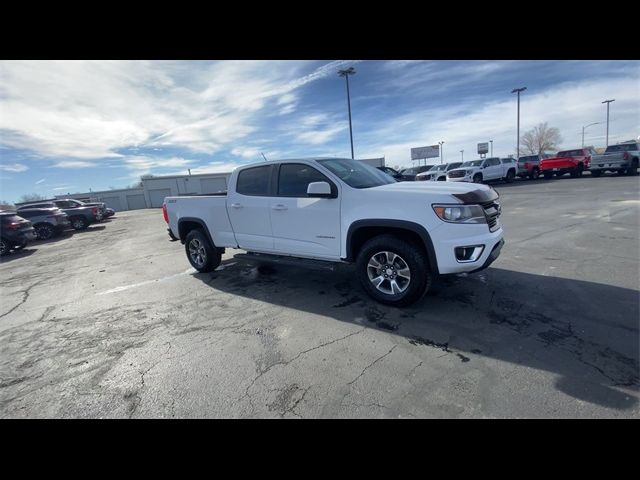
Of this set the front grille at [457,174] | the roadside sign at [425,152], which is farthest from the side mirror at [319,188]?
the roadside sign at [425,152]

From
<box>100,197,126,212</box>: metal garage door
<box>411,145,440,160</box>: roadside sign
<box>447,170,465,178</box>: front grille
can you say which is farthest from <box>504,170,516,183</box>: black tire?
<box>100,197,126,212</box>: metal garage door

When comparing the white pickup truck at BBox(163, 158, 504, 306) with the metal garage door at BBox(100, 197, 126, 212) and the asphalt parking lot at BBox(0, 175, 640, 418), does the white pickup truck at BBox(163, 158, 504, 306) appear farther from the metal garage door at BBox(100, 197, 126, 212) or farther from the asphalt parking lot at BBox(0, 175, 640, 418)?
the metal garage door at BBox(100, 197, 126, 212)

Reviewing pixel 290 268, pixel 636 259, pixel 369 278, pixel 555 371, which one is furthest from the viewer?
pixel 290 268

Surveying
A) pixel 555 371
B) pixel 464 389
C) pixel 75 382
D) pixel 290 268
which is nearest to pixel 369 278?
pixel 464 389

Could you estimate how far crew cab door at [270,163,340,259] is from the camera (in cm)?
425

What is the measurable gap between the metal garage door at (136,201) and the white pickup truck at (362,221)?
49.3 m

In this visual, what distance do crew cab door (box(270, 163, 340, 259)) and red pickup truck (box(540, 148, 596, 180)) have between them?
26.1m

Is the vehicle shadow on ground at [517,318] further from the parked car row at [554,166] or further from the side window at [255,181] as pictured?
the parked car row at [554,166]

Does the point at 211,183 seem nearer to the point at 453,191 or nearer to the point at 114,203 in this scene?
the point at 114,203

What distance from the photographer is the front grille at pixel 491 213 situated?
3.66 metres

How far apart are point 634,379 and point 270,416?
279 cm

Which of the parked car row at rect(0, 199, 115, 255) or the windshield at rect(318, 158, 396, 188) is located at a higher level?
the windshield at rect(318, 158, 396, 188)

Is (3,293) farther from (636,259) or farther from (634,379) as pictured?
(636,259)

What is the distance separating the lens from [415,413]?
223cm
